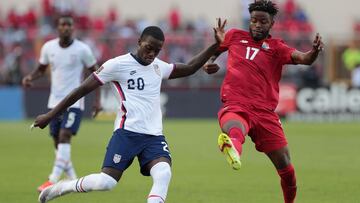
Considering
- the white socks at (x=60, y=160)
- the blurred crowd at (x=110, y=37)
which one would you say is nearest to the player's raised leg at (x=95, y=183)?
the white socks at (x=60, y=160)

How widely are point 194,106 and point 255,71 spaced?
20495 millimetres

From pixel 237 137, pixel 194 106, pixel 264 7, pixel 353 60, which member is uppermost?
pixel 264 7

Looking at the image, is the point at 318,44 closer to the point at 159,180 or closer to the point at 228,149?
the point at 228,149

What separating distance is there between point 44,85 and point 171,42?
4.70 meters

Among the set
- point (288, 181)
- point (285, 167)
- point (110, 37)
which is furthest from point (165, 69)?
point (110, 37)

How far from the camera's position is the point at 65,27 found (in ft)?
48.6

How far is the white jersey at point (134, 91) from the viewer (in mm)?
10312

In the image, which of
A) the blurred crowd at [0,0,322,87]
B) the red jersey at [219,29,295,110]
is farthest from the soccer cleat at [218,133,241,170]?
the blurred crowd at [0,0,322,87]

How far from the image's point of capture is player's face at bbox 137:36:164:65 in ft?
33.2

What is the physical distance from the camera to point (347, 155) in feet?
66.2

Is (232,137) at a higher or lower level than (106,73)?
lower

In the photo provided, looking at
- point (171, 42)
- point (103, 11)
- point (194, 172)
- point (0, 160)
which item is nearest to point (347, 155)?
point (194, 172)

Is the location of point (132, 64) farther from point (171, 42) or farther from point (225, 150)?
point (171, 42)

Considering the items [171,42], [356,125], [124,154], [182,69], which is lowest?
[356,125]
